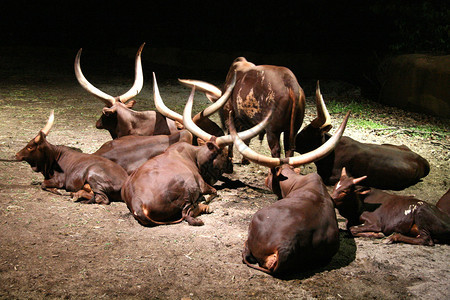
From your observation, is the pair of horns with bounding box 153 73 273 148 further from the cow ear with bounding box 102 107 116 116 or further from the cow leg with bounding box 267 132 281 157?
the cow ear with bounding box 102 107 116 116

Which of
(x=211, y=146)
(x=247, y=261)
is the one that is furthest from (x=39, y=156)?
(x=247, y=261)

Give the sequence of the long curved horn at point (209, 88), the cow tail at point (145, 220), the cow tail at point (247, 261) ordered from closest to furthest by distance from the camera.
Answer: the cow tail at point (247, 261)
the cow tail at point (145, 220)
the long curved horn at point (209, 88)

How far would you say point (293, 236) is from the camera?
Answer: 3076 millimetres

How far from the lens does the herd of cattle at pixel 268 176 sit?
3.25 m

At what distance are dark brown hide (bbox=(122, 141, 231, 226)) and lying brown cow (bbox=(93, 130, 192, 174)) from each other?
0.34 metres

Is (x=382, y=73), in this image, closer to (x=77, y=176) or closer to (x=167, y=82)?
(x=167, y=82)

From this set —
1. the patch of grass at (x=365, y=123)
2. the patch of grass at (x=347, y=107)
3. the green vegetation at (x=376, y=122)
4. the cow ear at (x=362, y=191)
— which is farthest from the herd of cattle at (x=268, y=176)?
the patch of grass at (x=347, y=107)

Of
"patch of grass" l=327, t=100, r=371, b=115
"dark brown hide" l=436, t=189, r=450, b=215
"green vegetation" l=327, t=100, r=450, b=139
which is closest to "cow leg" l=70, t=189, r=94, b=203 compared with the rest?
"dark brown hide" l=436, t=189, r=450, b=215

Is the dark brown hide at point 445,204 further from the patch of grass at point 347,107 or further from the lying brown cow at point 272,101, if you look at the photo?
the patch of grass at point 347,107

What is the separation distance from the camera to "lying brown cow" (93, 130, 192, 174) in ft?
A: 15.8

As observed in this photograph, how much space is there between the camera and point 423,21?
31.8ft

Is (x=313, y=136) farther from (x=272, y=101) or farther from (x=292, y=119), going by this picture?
(x=272, y=101)

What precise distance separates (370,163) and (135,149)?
268 cm

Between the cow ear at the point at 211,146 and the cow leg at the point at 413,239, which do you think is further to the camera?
the cow ear at the point at 211,146
